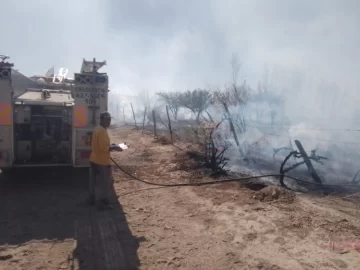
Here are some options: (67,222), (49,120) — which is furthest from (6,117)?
(67,222)

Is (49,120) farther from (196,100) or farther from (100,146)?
(196,100)

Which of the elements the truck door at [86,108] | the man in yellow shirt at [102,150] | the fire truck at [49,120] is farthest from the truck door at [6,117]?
the man in yellow shirt at [102,150]

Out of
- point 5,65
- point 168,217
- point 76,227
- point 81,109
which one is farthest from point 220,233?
point 5,65

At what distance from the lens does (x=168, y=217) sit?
5.40m

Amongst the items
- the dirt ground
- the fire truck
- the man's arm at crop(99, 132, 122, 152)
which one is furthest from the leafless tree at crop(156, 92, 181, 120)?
the man's arm at crop(99, 132, 122, 152)

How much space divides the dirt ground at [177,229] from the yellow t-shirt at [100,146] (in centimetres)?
101

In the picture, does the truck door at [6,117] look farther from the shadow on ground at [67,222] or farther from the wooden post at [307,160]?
the wooden post at [307,160]

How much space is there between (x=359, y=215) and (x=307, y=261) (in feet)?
7.19

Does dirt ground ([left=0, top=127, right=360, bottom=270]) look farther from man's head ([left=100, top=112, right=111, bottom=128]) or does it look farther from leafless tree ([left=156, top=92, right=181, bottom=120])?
leafless tree ([left=156, top=92, right=181, bottom=120])

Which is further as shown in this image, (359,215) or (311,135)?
(311,135)

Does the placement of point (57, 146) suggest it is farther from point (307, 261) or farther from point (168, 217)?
point (307, 261)

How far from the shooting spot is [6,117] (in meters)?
6.23

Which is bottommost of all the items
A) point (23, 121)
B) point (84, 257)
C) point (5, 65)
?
point (84, 257)

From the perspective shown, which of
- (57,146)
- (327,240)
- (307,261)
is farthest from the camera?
(57,146)
